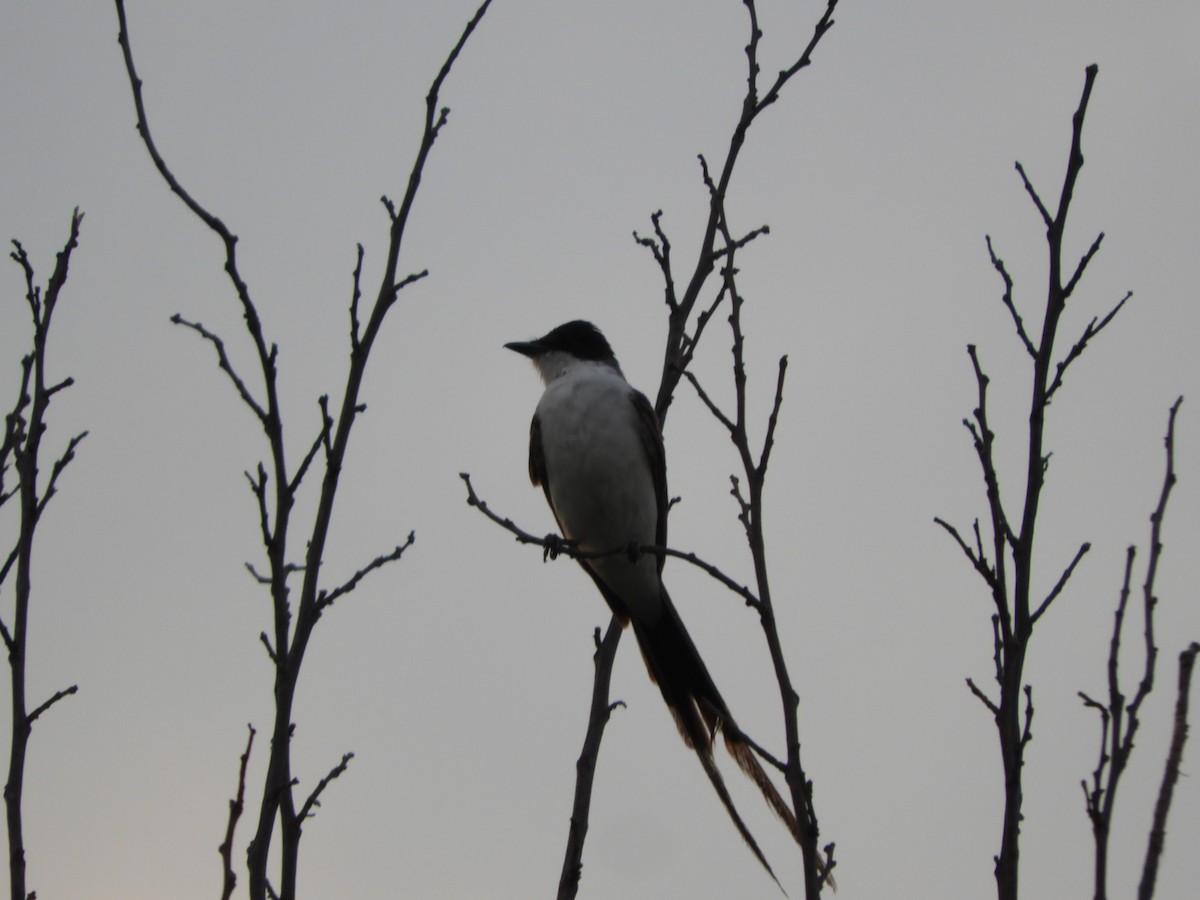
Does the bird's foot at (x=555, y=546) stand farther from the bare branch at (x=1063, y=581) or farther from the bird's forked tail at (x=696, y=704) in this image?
the bare branch at (x=1063, y=581)

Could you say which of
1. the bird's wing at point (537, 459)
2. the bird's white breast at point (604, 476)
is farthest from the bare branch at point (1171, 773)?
the bird's wing at point (537, 459)

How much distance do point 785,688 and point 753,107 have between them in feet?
9.40

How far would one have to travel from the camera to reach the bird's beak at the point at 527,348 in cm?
806

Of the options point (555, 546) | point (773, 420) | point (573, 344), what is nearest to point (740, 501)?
point (773, 420)

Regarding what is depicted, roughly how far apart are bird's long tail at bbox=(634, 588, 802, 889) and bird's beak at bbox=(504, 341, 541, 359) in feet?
6.08

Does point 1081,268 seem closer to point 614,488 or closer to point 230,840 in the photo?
point 230,840

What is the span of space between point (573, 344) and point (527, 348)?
28 centimetres

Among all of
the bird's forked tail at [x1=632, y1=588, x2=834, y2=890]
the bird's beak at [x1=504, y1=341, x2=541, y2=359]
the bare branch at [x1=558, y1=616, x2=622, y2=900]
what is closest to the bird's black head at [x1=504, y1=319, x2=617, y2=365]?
the bird's beak at [x1=504, y1=341, x2=541, y2=359]

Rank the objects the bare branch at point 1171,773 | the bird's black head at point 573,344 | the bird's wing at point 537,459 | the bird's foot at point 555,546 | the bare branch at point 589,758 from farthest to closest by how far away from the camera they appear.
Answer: the bird's black head at point 573,344 < the bird's wing at point 537,459 < the bird's foot at point 555,546 < the bare branch at point 589,758 < the bare branch at point 1171,773

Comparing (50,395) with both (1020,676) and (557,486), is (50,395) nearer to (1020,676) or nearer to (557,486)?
(1020,676)

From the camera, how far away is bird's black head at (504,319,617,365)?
7992 millimetres

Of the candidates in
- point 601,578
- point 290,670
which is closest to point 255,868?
point 290,670

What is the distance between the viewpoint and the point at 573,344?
8.02 metres

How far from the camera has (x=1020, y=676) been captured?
276cm
